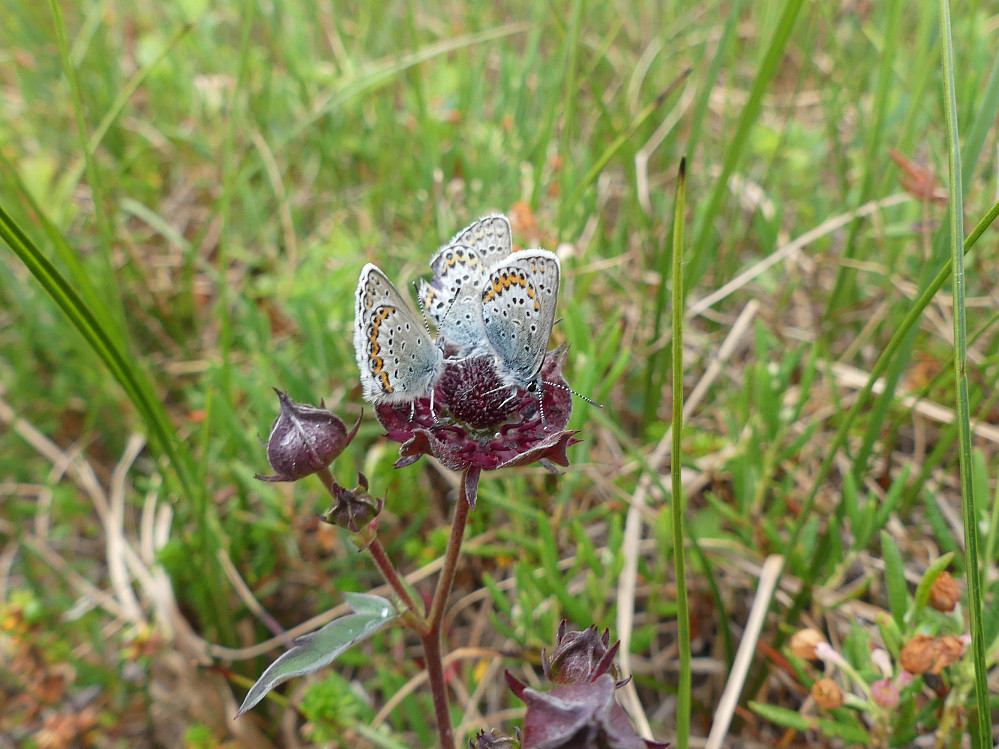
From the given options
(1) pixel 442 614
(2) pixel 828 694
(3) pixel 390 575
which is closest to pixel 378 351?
(3) pixel 390 575

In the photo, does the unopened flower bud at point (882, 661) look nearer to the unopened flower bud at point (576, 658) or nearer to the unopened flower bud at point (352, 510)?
the unopened flower bud at point (576, 658)

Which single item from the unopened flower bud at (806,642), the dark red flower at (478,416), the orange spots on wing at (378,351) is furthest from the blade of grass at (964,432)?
the orange spots on wing at (378,351)

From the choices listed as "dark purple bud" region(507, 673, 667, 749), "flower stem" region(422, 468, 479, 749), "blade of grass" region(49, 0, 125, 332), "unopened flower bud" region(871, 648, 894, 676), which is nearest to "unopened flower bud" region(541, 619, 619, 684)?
"dark purple bud" region(507, 673, 667, 749)

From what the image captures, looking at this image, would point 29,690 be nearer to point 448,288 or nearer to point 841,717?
point 448,288

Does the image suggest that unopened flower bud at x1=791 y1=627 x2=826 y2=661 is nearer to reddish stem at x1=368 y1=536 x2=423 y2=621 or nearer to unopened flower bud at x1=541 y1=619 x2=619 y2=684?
unopened flower bud at x1=541 y1=619 x2=619 y2=684

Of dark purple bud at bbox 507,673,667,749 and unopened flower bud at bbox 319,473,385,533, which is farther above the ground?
unopened flower bud at bbox 319,473,385,533

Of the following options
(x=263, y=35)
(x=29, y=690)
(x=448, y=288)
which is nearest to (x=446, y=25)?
(x=263, y=35)

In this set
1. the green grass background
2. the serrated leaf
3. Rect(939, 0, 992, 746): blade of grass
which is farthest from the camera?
the green grass background
